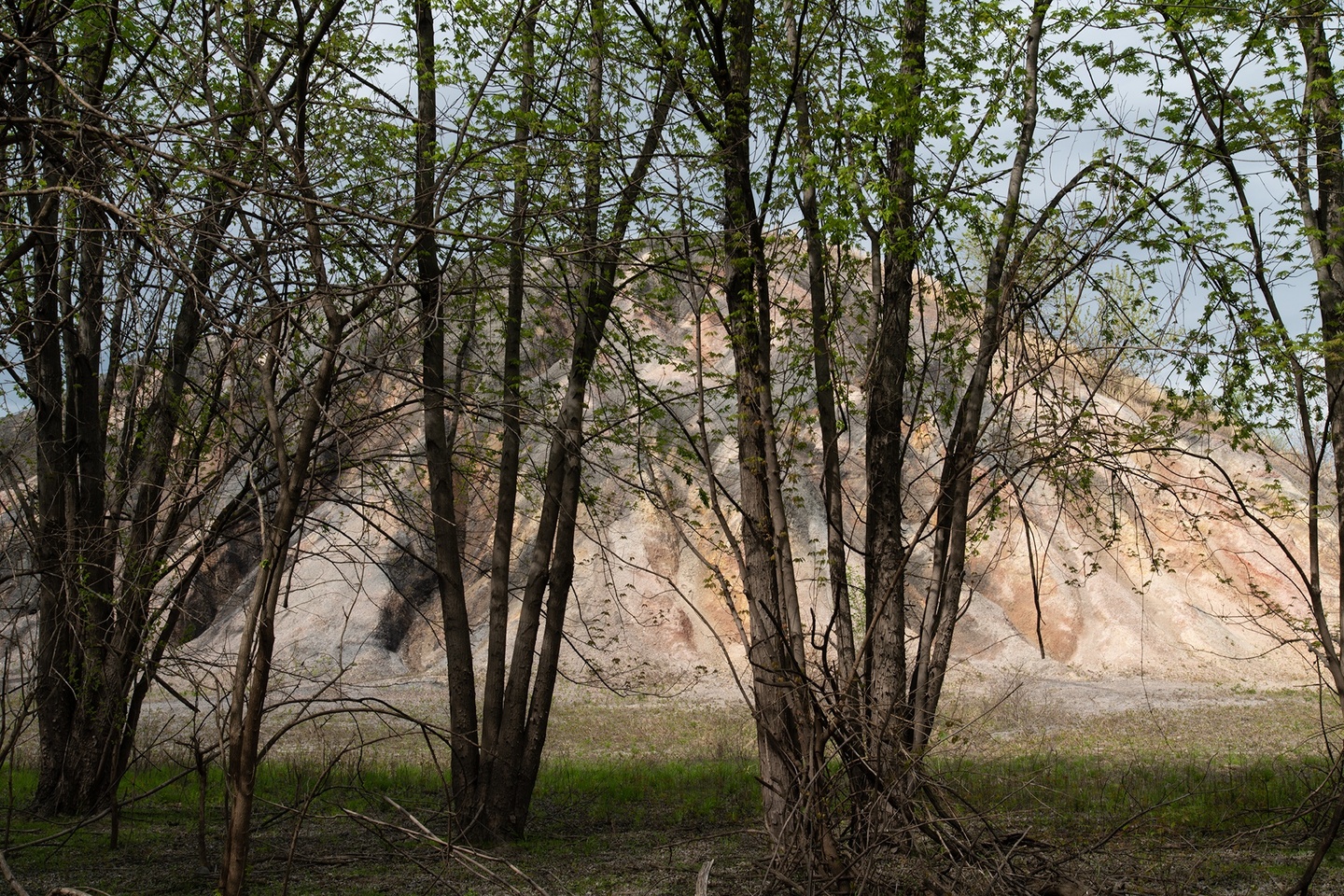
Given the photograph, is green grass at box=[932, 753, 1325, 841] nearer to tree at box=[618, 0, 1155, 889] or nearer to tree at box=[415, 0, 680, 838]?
tree at box=[618, 0, 1155, 889]

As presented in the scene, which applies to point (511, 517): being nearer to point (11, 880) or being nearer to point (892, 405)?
point (892, 405)

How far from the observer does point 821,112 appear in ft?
22.0

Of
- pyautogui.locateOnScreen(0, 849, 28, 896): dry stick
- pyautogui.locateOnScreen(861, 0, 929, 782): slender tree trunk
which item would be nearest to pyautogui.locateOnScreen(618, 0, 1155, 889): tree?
pyautogui.locateOnScreen(861, 0, 929, 782): slender tree trunk

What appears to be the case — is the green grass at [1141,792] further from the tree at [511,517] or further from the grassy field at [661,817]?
the tree at [511,517]

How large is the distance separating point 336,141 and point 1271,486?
23.6 feet

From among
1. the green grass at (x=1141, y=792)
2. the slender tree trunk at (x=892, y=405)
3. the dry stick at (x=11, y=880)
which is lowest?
the green grass at (x=1141, y=792)

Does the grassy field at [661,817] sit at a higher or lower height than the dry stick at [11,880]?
lower

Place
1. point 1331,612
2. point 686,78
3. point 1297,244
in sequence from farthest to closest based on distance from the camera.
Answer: point 1331,612 < point 1297,244 < point 686,78

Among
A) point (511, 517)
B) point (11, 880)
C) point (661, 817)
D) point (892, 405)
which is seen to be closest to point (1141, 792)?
point (661, 817)

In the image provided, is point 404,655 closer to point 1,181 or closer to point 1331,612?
point 1,181

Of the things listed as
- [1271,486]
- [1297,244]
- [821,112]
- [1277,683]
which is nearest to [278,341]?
[821,112]

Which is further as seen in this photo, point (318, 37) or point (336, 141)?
point (336, 141)

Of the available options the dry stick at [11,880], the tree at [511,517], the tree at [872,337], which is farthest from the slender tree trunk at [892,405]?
the dry stick at [11,880]

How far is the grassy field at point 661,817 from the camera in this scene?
608cm
